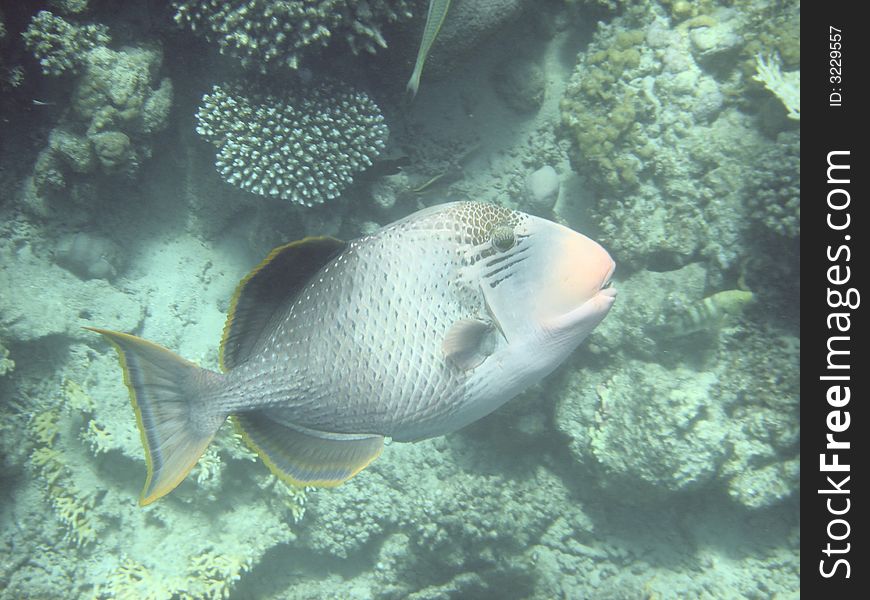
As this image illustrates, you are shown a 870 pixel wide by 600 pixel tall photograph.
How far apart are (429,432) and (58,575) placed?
3817 millimetres

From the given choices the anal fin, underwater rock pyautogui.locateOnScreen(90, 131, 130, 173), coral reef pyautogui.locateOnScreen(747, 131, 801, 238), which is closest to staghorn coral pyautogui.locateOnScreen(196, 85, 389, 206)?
underwater rock pyautogui.locateOnScreen(90, 131, 130, 173)

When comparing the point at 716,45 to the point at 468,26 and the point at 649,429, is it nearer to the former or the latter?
the point at 468,26

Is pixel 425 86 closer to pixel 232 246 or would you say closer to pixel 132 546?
pixel 232 246

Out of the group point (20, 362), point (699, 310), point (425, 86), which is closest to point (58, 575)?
point (20, 362)

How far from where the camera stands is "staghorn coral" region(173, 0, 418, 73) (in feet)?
10.8

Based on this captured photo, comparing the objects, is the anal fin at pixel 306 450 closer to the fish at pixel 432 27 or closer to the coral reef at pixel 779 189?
the fish at pixel 432 27

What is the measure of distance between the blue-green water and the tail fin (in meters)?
2.01

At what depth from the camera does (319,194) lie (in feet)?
Answer: 12.2

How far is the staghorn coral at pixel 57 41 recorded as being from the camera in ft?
11.5

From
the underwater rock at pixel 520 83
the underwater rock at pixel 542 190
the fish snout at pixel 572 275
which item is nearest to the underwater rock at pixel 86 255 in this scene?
the underwater rock at pixel 542 190

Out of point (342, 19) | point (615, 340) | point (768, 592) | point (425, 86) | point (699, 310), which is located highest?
point (342, 19)

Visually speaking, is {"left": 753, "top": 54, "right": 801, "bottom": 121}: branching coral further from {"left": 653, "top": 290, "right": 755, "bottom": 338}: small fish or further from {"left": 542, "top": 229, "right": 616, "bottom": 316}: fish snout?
{"left": 542, "top": 229, "right": 616, "bottom": 316}: fish snout

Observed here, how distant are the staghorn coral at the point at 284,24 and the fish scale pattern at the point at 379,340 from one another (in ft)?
7.06
